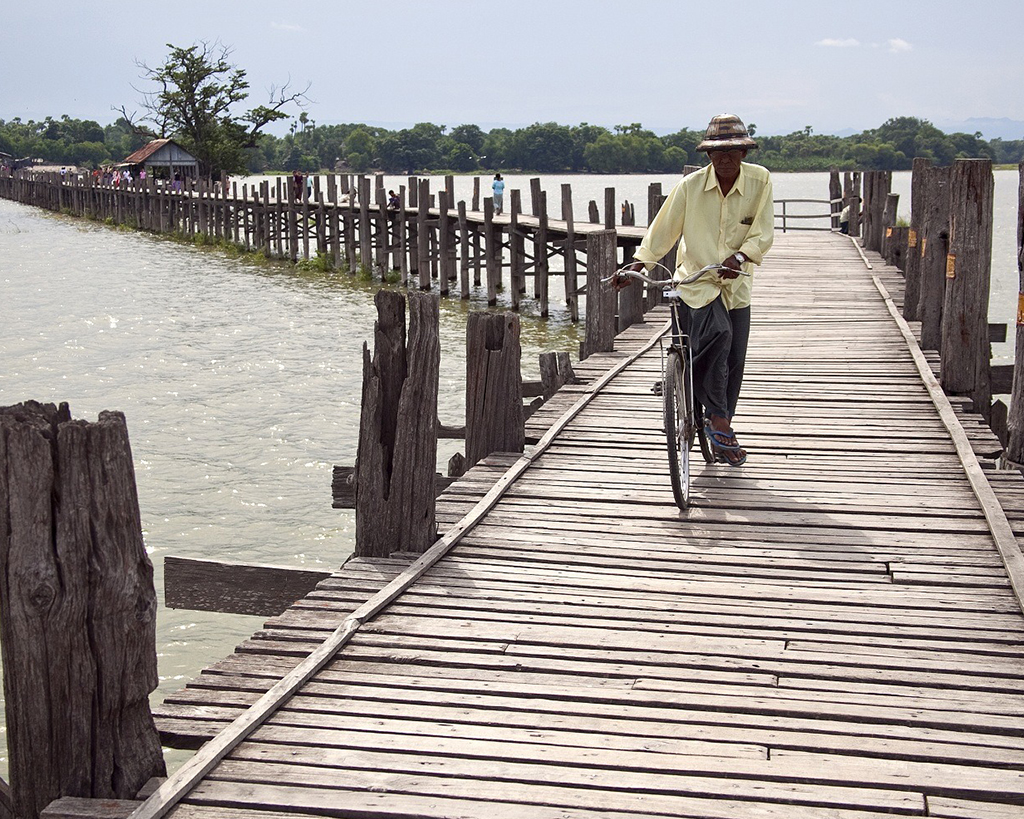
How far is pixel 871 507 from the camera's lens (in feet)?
17.9

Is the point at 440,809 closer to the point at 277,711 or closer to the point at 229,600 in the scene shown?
the point at 277,711

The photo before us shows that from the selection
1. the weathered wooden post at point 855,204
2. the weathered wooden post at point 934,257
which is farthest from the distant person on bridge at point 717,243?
the weathered wooden post at point 855,204

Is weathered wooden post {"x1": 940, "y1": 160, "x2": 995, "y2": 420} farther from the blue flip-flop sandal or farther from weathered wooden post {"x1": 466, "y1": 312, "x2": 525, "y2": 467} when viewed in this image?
weathered wooden post {"x1": 466, "y1": 312, "x2": 525, "y2": 467}

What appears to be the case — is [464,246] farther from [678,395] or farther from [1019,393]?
[678,395]

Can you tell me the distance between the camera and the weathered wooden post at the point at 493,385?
5.95 m

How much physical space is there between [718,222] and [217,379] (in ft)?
42.9

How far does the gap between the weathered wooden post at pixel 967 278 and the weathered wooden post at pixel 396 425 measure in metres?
3.99

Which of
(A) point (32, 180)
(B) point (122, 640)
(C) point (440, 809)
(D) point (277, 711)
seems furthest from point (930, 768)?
(A) point (32, 180)

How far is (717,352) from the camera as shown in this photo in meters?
5.79

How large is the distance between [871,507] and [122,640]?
3.46 meters

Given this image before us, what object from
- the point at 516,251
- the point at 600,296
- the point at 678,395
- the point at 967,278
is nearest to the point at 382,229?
the point at 516,251

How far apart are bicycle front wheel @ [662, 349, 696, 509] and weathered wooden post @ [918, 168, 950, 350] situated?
391cm

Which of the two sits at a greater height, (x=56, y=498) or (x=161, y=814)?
(x=56, y=498)

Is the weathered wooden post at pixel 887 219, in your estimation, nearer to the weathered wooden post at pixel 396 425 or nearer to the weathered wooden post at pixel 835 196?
the weathered wooden post at pixel 835 196
